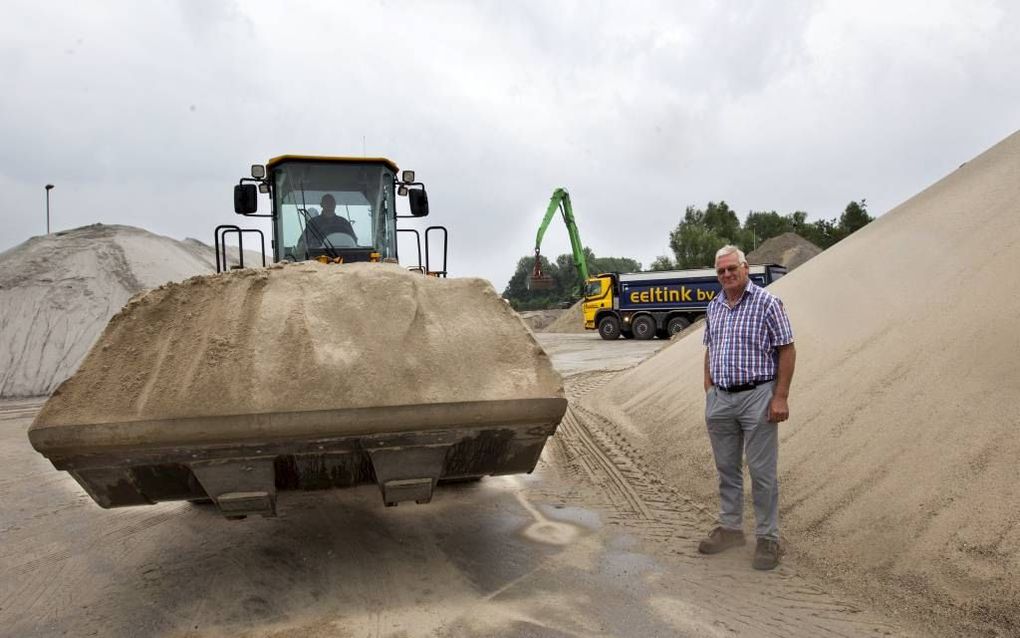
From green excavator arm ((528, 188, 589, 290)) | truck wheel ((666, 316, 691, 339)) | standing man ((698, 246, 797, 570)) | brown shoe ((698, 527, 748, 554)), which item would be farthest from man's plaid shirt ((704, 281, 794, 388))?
green excavator arm ((528, 188, 589, 290))

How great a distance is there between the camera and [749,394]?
351 cm

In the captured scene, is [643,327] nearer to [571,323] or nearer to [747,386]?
[571,323]

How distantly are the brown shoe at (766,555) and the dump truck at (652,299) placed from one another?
726 inches

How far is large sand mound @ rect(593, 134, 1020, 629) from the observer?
3.10 m

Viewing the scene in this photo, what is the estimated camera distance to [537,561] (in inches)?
139

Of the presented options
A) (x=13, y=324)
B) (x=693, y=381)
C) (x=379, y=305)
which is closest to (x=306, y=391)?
(x=379, y=305)

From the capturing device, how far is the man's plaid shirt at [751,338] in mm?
3480

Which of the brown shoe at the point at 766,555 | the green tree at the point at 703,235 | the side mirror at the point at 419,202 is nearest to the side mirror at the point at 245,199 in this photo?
the side mirror at the point at 419,202

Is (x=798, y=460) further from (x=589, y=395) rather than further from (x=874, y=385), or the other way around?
(x=589, y=395)

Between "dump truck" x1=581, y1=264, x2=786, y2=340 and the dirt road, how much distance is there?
17487mm

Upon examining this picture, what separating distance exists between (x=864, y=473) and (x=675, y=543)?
3.75 ft

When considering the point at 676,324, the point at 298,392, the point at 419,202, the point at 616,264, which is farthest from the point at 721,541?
the point at 616,264

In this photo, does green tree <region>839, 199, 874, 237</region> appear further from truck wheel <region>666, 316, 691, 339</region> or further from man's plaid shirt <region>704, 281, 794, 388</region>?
man's plaid shirt <region>704, 281, 794, 388</region>

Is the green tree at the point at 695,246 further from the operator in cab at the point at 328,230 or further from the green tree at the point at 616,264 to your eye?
the operator in cab at the point at 328,230
